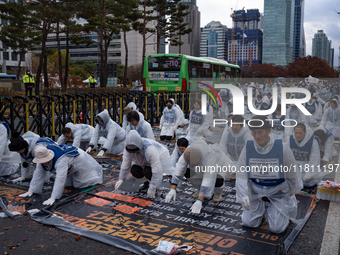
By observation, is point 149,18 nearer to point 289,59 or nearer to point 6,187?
point 6,187

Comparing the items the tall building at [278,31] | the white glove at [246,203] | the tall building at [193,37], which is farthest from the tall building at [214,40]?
the white glove at [246,203]

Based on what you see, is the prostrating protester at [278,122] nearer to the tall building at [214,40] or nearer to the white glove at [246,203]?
the white glove at [246,203]

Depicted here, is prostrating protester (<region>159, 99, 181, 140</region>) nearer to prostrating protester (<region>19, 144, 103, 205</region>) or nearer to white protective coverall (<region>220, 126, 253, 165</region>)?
white protective coverall (<region>220, 126, 253, 165</region>)

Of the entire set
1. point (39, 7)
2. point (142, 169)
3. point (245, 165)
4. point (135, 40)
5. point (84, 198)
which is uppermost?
point (135, 40)

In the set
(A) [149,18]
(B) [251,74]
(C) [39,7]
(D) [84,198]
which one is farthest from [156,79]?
(B) [251,74]

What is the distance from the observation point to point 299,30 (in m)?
90.5

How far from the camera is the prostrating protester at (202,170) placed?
4.81 meters

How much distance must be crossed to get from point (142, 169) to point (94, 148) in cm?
343

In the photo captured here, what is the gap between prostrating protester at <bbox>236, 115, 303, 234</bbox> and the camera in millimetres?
4031

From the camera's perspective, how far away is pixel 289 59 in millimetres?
90875

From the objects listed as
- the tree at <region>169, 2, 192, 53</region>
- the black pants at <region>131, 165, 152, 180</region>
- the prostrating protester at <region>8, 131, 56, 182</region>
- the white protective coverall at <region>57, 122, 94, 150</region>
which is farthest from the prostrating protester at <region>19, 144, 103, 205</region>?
the tree at <region>169, 2, 192, 53</region>

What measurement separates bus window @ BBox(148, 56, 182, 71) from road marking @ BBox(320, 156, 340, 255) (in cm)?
1350

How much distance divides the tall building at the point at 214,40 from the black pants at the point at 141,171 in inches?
2886

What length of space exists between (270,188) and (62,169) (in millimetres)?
3016
